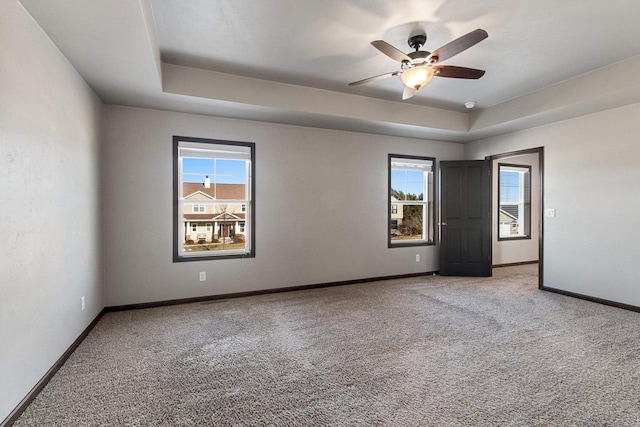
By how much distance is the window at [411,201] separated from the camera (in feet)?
18.4

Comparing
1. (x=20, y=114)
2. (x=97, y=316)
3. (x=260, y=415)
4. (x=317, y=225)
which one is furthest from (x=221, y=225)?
(x=260, y=415)

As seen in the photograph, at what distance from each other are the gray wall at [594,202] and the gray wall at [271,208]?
68.9 inches

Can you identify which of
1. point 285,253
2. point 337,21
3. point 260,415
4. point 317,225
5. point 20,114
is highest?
point 337,21

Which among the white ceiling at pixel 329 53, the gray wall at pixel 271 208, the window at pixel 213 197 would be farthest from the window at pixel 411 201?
the window at pixel 213 197

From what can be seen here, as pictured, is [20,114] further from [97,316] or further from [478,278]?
[478,278]

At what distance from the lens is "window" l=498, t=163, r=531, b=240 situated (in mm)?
6680

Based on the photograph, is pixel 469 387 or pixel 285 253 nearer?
pixel 469 387

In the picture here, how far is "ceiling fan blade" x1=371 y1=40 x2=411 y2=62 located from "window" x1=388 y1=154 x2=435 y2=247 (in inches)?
112

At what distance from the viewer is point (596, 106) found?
384cm

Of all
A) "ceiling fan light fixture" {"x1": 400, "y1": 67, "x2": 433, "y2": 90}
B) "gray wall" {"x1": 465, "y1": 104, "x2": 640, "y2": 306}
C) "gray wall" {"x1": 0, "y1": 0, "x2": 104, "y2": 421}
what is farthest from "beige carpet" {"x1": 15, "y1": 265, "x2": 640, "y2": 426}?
"ceiling fan light fixture" {"x1": 400, "y1": 67, "x2": 433, "y2": 90}

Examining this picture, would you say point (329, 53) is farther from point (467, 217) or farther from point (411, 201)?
point (467, 217)

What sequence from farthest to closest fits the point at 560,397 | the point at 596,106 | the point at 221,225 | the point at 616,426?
the point at 221,225 → the point at 596,106 → the point at 560,397 → the point at 616,426

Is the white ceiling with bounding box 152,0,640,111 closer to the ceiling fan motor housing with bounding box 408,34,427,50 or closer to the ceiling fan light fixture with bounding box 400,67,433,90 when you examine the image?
A: the ceiling fan motor housing with bounding box 408,34,427,50

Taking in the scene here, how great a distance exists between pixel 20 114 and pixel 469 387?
11.1 ft
